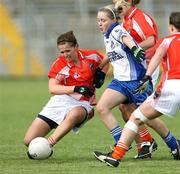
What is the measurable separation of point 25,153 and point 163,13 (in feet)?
68.0

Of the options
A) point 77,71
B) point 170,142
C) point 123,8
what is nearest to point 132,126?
point 170,142

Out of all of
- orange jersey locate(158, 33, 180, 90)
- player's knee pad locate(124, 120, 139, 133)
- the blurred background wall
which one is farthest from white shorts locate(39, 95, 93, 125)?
the blurred background wall

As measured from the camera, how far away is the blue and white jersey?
9500 millimetres

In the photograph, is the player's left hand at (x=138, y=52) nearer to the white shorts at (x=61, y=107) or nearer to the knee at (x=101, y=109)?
the knee at (x=101, y=109)

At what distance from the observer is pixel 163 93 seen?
8547 mm

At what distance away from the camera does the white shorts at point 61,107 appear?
10008 mm

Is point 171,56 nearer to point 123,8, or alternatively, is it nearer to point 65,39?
point 123,8

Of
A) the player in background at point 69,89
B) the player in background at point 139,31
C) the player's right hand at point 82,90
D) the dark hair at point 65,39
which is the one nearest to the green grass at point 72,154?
the player in background at point 139,31

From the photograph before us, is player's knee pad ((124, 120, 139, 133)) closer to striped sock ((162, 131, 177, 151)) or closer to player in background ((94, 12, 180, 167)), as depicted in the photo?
player in background ((94, 12, 180, 167))

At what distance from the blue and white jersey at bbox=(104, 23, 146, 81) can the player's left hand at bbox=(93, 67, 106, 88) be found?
14.7 inches

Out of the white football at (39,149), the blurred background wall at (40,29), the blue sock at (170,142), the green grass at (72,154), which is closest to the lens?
the green grass at (72,154)

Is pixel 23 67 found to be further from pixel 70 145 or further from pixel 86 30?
pixel 70 145

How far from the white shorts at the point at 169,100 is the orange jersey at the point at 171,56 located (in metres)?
0.09

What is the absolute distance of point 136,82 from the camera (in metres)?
9.56
